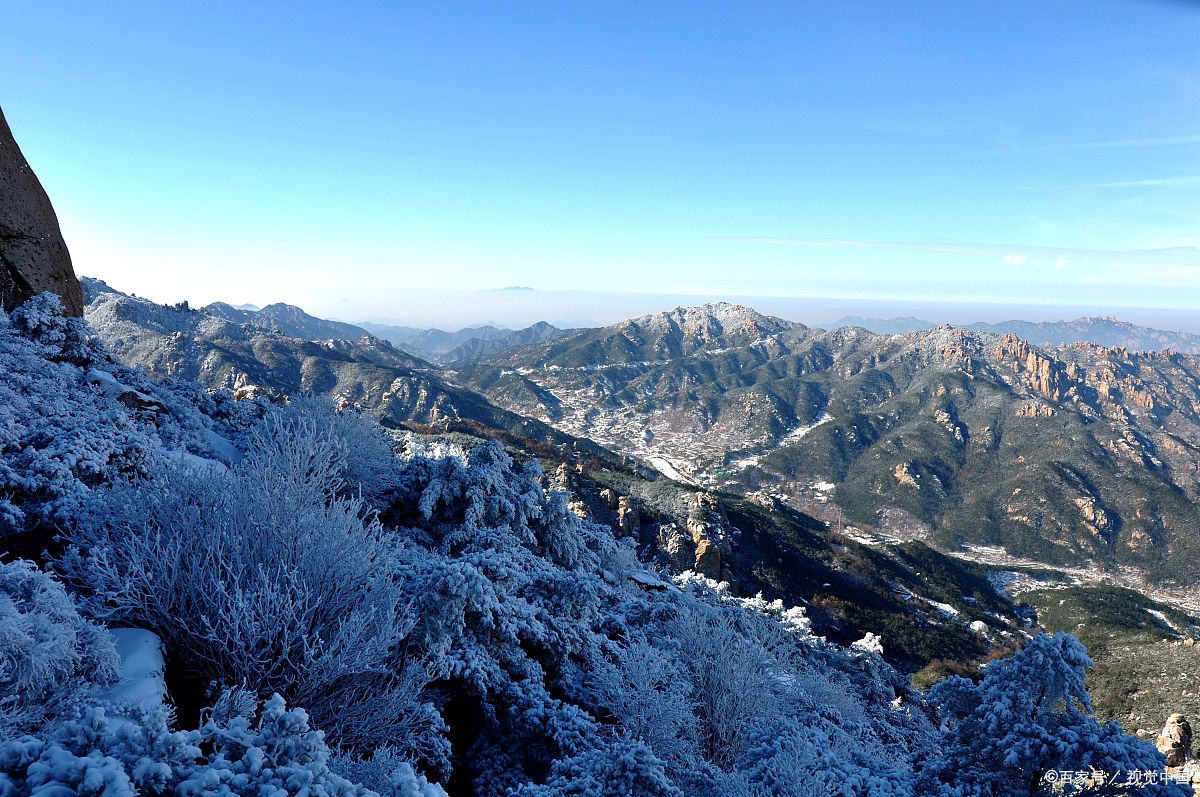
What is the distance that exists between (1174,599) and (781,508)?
485 feet

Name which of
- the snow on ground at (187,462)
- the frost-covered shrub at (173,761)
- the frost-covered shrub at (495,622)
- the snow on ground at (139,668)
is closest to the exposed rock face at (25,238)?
the snow on ground at (187,462)

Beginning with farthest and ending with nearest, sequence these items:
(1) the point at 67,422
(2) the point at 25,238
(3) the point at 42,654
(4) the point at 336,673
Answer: (2) the point at 25,238 → (1) the point at 67,422 → (4) the point at 336,673 → (3) the point at 42,654

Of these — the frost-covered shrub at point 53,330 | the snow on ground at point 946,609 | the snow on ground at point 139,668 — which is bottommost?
the snow on ground at point 946,609

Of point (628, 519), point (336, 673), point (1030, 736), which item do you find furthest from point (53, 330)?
point (628, 519)

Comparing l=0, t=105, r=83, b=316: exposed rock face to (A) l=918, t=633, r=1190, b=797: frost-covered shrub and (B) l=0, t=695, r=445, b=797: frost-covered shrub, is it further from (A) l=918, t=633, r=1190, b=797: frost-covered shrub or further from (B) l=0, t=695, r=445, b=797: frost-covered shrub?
(A) l=918, t=633, r=1190, b=797: frost-covered shrub

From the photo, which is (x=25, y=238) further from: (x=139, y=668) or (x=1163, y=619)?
(x=1163, y=619)

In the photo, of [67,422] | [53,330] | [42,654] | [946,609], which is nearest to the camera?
[42,654]

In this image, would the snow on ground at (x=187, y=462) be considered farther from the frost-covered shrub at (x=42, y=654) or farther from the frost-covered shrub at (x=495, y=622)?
the frost-covered shrub at (x=42, y=654)

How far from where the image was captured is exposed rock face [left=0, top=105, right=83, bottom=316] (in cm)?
2116

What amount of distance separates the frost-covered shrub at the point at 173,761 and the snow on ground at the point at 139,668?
6.17 ft

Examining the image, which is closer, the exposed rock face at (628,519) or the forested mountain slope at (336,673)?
the forested mountain slope at (336,673)

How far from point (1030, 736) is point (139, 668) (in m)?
12.8

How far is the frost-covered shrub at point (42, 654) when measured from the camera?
6168 mm

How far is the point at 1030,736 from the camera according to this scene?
26.7ft
